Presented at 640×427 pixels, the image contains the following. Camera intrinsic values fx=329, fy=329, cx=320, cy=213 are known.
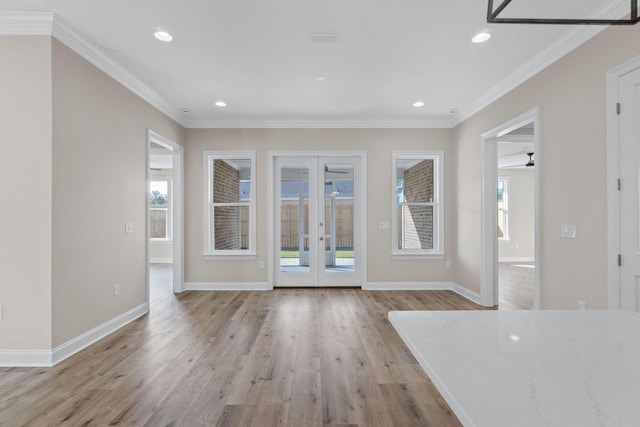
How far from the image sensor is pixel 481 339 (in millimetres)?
944

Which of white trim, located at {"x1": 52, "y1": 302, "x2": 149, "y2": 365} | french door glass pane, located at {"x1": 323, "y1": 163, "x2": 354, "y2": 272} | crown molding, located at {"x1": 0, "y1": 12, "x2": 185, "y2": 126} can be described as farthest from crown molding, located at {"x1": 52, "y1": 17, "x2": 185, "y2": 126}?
french door glass pane, located at {"x1": 323, "y1": 163, "x2": 354, "y2": 272}

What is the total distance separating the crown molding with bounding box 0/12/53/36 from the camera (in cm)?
259

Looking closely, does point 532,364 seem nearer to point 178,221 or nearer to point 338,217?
point 338,217

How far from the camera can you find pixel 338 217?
5629 mm

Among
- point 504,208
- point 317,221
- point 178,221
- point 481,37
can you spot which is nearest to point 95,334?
point 178,221

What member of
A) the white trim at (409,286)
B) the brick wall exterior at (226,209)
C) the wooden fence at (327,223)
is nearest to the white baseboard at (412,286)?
the white trim at (409,286)

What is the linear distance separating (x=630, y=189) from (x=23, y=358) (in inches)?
191

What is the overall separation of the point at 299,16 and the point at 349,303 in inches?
138

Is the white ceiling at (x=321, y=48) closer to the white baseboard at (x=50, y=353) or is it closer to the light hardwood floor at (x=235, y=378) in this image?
the white baseboard at (x=50, y=353)

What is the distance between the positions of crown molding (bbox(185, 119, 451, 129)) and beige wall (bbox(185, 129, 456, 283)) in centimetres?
7

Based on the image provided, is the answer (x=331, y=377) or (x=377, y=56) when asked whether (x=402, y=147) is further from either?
(x=331, y=377)

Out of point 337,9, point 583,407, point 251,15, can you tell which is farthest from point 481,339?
point 251,15

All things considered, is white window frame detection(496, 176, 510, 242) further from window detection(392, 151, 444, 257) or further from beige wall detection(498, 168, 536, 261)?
window detection(392, 151, 444, 257)

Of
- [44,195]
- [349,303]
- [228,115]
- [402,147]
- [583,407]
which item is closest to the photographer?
[583,407]
